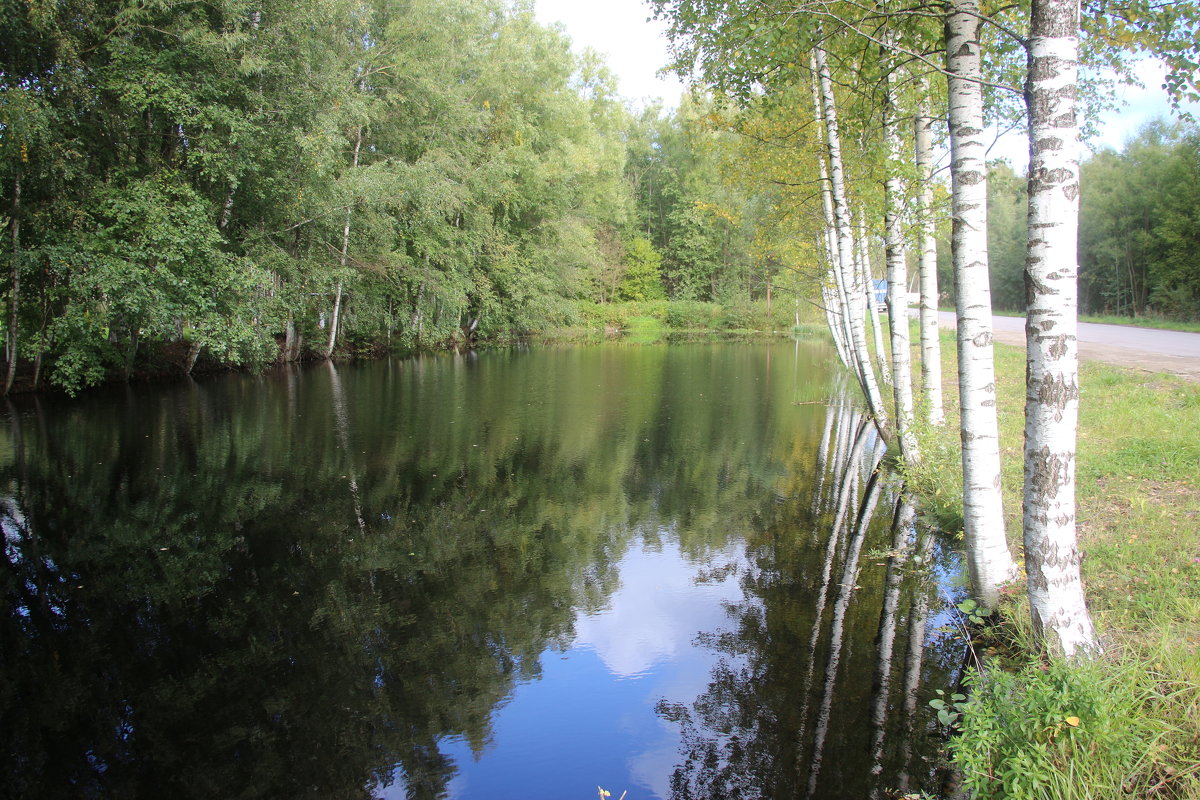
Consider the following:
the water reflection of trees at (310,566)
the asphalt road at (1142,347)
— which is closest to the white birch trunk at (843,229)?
the water reflection of trees at (310,566)

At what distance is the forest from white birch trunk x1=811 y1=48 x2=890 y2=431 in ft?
1.56

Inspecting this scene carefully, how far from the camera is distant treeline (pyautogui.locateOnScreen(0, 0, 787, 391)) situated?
50.4 feet

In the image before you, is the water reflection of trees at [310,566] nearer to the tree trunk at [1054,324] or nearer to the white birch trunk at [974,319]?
the white birch trunk at [974,319]

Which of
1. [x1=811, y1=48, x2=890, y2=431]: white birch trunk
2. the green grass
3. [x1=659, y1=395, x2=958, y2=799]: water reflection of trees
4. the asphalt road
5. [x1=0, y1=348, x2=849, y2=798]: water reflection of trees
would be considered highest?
[x1=811, y1=48, x2=890, y2=431]: white birch trunk

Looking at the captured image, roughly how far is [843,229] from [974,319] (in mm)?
6656

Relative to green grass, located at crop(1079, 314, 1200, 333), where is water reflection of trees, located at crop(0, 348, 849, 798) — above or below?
below

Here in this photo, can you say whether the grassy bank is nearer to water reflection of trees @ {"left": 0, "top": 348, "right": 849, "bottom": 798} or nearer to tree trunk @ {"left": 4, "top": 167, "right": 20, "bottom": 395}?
water reflection of trees @ {"left": 0, "top": 348, "right": 849, "bottom": 798}

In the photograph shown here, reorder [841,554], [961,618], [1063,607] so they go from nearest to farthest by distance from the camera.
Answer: [1063,607] → [961,618] → [841,554]

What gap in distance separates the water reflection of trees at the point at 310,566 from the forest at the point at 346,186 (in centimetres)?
363

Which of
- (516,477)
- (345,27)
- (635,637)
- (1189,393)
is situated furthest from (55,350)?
(1189,393)

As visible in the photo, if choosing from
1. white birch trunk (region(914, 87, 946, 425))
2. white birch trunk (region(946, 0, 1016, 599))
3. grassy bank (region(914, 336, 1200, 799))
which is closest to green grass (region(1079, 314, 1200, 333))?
white birch trunk (region(914, 87, 946, 425))

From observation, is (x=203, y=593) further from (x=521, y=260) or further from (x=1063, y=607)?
(x=521, y=260)

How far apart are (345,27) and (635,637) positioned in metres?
24.2

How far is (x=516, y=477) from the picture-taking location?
35.6 ft
